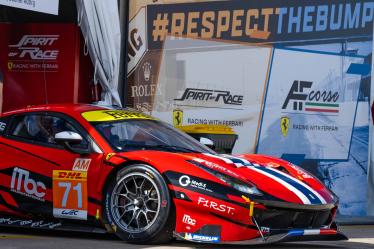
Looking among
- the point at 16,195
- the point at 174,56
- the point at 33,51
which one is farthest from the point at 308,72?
the point at 16,195

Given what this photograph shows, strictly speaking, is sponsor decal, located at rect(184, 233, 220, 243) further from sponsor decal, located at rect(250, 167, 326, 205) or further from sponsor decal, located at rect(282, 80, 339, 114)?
sponsor decal, located at rect(282, 80, 339, 114)

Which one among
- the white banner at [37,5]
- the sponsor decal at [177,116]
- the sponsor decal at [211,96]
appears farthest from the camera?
the sponsor decal at [177,116]

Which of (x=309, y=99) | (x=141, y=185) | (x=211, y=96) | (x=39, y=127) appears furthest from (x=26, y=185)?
(x=309, y=99)

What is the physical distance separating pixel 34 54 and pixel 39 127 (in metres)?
5.31

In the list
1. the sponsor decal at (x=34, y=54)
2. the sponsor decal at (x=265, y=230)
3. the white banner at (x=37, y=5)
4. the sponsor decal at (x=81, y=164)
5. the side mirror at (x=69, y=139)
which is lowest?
the sponsor decal at (x=265, y=230)

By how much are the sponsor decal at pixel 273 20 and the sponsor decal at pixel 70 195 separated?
19.4ft

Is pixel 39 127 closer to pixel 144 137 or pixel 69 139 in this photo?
pixel 69 139

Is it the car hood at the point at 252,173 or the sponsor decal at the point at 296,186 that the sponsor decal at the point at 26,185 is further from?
the sponsor decal at the point at 296,186

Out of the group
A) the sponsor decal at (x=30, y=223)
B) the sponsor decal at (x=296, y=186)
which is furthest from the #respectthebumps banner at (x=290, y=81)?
the sponsor decal at (x=296, y=186)

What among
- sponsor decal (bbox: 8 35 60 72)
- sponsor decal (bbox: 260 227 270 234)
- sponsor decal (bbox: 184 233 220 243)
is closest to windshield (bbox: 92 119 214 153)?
sponsor decal (bbox: 184 233 220 243)

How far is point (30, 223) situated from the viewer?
7.60 m

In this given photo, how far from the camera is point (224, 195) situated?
6.50 m

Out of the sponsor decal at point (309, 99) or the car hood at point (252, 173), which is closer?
the car hood at point (252, 173)

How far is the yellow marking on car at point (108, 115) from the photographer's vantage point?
7.71 meters
